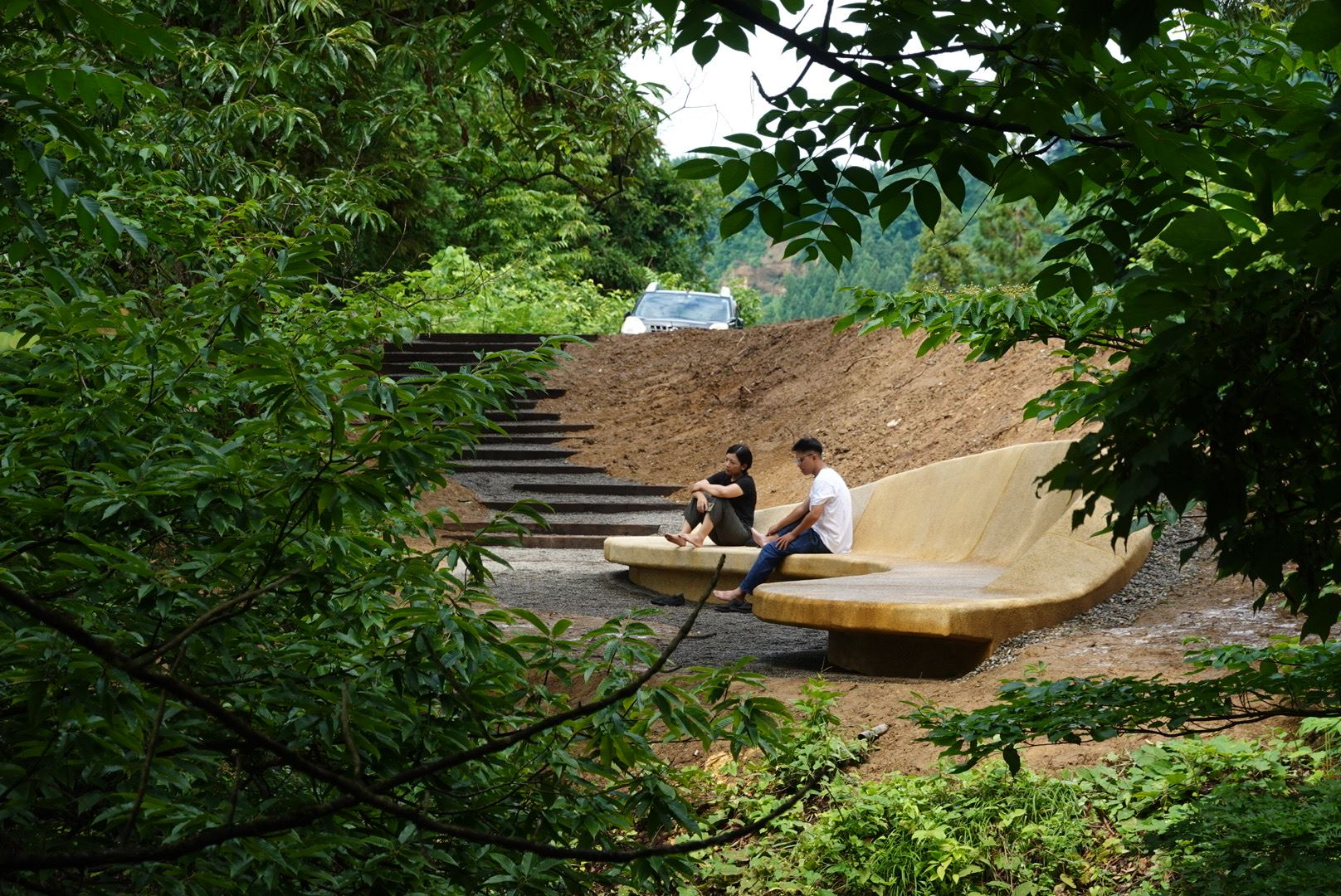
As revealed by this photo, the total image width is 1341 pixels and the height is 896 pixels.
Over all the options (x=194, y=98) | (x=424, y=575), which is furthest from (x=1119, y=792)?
(x=194, y=98)

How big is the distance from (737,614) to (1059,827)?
4778mm

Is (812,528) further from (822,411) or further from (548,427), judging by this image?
(548,427)

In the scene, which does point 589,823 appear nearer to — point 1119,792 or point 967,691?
point 1119,792

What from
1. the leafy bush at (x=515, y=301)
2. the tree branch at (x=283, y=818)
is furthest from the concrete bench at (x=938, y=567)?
the leafy bush at (x=515, y=301)

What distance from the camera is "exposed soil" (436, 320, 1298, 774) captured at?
19.7 ft

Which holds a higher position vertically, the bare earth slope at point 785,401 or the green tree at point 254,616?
the bare earth slope at point 785,401

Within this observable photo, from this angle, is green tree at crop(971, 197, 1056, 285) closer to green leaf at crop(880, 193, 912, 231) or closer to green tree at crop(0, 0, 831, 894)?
green tree at crop(0, 0, 831, 894)

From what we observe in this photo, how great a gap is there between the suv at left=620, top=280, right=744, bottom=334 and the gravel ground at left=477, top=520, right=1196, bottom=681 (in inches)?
450

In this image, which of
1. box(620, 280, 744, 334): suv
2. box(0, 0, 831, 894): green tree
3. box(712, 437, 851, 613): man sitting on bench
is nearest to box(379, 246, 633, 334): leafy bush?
box(620, 280, 744, 334): suv

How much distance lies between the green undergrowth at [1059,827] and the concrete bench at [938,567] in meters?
0.96

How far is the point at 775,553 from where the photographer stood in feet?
29.6

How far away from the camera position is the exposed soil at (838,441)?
6.02m

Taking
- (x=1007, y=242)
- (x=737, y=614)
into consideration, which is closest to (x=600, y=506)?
(x=737, y=614)

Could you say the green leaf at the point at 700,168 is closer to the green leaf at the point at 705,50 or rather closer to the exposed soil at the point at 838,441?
the green leaf at the point at 705,50
